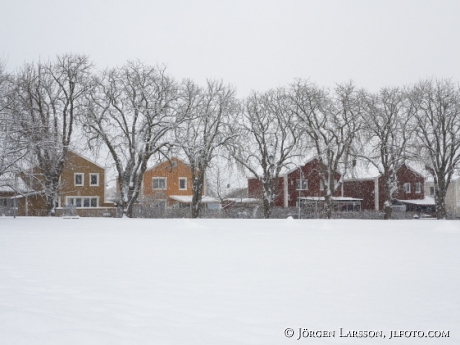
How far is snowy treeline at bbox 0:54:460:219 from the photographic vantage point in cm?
4447

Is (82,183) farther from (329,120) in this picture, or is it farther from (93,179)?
(329,120)

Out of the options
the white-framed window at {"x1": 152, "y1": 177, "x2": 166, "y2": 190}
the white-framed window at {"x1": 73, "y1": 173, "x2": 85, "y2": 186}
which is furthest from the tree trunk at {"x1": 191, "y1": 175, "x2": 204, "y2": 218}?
the white-framed window at {"x1": 152, "y1": 177, "x2": 166, "y2": 190}

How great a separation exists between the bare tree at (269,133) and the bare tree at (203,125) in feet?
8.52

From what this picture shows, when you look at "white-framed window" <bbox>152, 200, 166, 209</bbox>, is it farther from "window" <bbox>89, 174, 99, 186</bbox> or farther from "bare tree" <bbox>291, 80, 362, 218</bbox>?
"bare tree" <bbox>291, 80, 362, 218</bbox>

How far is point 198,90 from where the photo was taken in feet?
159

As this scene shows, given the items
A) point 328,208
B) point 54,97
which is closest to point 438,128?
point 328,208

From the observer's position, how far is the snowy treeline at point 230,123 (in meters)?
44.5

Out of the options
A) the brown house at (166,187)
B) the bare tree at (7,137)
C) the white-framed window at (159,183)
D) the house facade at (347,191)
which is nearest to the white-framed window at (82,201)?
the brown house at (166,187)

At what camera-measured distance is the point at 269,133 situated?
5447 centimetres

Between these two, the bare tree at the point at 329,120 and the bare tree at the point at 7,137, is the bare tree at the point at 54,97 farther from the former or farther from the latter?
the bare tree at the point at 329,120
